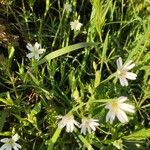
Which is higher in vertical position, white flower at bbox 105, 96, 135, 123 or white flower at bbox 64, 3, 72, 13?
white flower at bbox 64, 3, 72, 13

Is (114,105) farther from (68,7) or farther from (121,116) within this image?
(68,7)

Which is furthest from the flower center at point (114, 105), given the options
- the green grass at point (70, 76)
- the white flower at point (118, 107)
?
the green grass at point (70, 76)

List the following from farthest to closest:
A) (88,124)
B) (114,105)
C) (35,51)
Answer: (35,51)
(88,124)
(114,105)

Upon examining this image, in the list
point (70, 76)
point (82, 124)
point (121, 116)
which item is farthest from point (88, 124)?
point (70, 76)

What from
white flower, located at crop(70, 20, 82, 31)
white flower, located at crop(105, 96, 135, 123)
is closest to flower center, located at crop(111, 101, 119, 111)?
white flower, located at crop(105, 96, 135, 123)

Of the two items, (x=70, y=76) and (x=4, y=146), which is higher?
(x=70, y=76)

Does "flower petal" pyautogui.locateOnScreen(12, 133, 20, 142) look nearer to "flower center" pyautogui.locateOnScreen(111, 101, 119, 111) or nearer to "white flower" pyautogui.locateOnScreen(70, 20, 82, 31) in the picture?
"flower center" pyautogui.locateOnScreen(111, 101, 119, 111)

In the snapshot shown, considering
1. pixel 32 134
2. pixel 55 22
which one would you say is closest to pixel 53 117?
pixel 32 134

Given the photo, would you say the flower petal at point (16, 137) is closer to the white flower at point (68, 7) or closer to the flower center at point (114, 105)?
the flower center at point (114, 105)

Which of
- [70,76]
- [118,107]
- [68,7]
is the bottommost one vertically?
[118,107]
